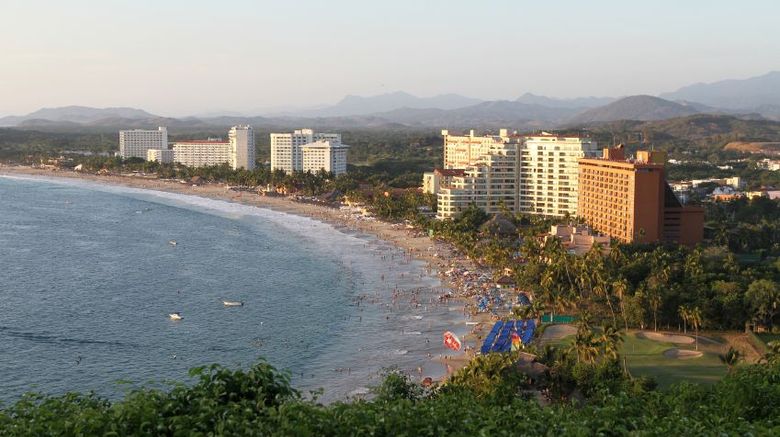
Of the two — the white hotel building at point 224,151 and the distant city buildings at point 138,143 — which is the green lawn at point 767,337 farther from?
the distant city buildings at point 138,143

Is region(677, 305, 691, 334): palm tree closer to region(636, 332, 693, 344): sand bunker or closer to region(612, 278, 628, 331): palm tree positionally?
region(636, 332, 693, 344): sand bunker

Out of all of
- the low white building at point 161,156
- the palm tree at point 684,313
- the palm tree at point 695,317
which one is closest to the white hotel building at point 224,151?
the low white building at point 161,156

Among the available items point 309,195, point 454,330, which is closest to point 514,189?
point 309,195

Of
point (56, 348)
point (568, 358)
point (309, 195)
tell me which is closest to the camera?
point (568, 358)

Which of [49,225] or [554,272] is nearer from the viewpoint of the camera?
[554,272]

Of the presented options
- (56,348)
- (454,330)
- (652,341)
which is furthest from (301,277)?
(652,341)

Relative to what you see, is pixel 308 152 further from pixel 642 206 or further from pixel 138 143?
pixel 642 206

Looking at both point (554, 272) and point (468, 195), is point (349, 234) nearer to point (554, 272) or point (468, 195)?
point (468, 195)

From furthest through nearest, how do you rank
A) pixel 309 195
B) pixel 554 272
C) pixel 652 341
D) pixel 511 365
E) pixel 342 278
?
pixel 309 195
pixel 342 278
pixel 554 272
pixel 652 341
pixel 511 365
